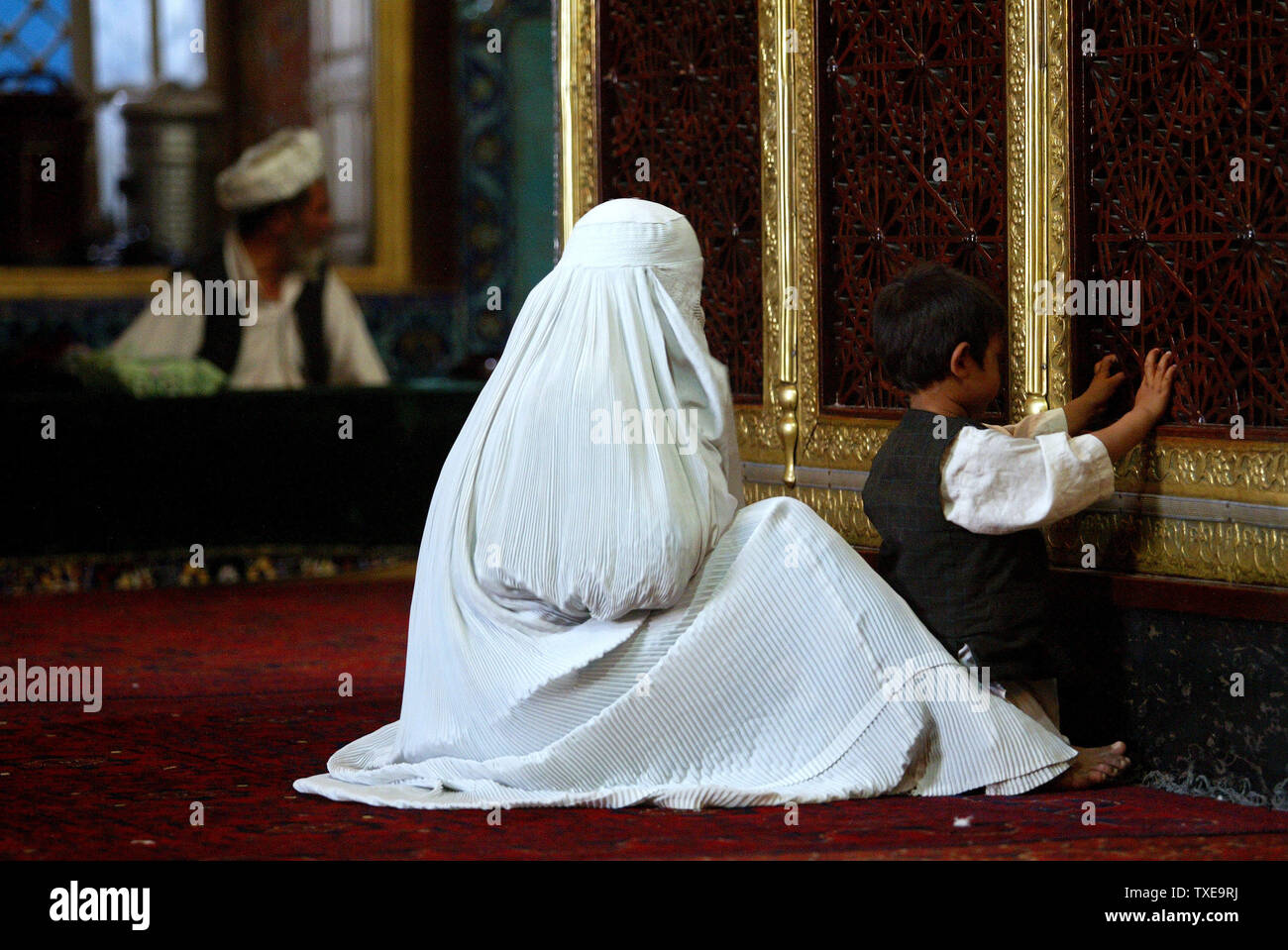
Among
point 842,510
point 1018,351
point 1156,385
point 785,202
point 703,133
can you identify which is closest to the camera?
point 1156,385

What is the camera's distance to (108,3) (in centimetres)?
762

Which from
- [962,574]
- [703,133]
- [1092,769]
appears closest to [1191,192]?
[962,574]

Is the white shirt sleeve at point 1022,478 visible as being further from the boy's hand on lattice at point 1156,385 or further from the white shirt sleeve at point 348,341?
the white shirt sleeve at point 348,341

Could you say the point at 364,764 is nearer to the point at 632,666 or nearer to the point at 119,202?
the point at 632,666

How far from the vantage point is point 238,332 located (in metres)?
7.64

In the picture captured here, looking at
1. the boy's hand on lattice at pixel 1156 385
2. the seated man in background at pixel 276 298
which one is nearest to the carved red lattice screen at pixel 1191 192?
the boy's hand on lattice at pixel 1156 385

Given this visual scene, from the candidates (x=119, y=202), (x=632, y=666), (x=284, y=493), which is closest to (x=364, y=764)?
(x=632, y=666)

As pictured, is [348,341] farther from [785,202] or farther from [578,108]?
[785,202]

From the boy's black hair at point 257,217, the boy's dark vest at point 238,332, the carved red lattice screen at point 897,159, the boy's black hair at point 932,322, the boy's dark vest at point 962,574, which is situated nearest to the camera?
the boy's dark vest at point 962,574

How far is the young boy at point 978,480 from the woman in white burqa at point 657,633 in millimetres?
102

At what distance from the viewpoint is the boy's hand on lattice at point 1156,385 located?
3027 millimetres

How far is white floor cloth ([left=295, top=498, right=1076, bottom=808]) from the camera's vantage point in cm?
290

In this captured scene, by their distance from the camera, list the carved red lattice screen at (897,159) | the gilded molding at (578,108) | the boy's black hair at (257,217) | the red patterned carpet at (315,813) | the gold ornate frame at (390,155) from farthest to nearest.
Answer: the gold ornate frame at (390,155) < the boy's black hair at (257,217) < the gilded molding at (578,108) < the carved red lattice screen at (897,159) < the red patterned carpet at (315,813)

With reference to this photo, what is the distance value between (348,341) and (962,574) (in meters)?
5.21
